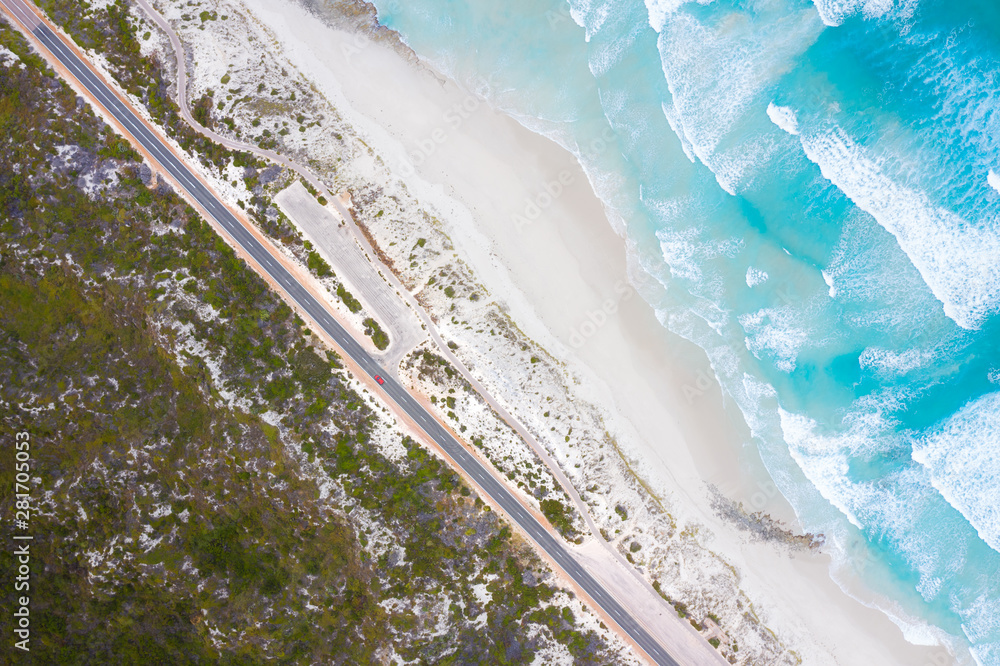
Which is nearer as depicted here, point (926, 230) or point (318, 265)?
point (926, 230)

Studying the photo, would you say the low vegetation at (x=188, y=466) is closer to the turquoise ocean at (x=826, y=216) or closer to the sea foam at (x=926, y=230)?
the turquoise ocean at (x=826, y=216)

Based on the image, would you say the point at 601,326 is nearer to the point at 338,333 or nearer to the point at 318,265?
the point at 338,333

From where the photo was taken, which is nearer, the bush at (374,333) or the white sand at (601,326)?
the bush at (374,333)

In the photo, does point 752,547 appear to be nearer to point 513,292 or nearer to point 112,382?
point 513,292

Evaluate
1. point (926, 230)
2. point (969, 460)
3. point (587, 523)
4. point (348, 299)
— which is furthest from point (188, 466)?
point (969, 460)

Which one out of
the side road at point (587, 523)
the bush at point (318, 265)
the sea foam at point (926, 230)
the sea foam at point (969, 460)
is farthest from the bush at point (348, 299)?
the sea foam at point (969, 460)

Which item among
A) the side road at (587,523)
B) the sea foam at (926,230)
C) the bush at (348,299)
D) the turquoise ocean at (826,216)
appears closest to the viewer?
the turquoise ocean at (826,216)

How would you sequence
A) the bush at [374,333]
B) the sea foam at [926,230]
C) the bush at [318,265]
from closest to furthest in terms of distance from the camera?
1. the sea foam at [926,230]
2. the bush at [318,265]
3. the bush at [374,333]
